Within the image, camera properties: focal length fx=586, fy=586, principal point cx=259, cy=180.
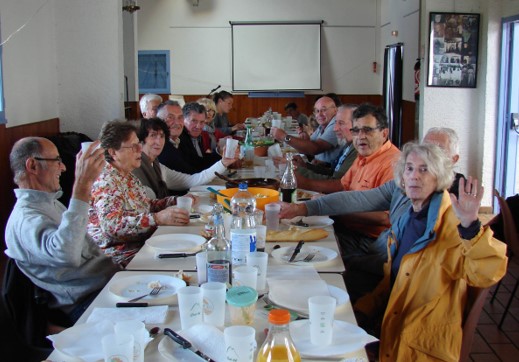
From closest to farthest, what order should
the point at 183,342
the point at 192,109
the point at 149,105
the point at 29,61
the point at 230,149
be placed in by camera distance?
1. the point at 183,342
2. the point at 230,149
3. the point at 29,61
4. the point at 192,109
5. the point at 149,105

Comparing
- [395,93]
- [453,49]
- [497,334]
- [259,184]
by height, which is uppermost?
[453,49]

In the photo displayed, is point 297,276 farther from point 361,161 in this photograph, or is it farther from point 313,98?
point 313,98

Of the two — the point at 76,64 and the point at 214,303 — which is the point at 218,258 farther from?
the point at 76,64

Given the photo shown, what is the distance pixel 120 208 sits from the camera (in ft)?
8.93

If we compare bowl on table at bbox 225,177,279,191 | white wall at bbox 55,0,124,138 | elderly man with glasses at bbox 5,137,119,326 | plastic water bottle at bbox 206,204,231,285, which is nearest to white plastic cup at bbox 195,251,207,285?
plastic water bottle at bbox 206,204,231,285

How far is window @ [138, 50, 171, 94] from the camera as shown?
11383 mm

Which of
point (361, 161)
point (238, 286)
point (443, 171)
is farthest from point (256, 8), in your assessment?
point (238, 286)

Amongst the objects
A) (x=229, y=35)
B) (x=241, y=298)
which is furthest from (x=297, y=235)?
(x=229, y=35)

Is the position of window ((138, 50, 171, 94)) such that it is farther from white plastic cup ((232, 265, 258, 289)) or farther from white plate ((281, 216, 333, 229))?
white plastic cup ((232, 265, 258, 289))

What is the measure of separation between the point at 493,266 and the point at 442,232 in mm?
220

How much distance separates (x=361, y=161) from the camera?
356 centimetres

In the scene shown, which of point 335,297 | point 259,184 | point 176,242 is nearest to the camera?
point 335,297

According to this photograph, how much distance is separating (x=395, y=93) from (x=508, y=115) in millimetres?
3426

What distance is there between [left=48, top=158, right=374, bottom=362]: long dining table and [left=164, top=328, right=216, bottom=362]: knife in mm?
39
